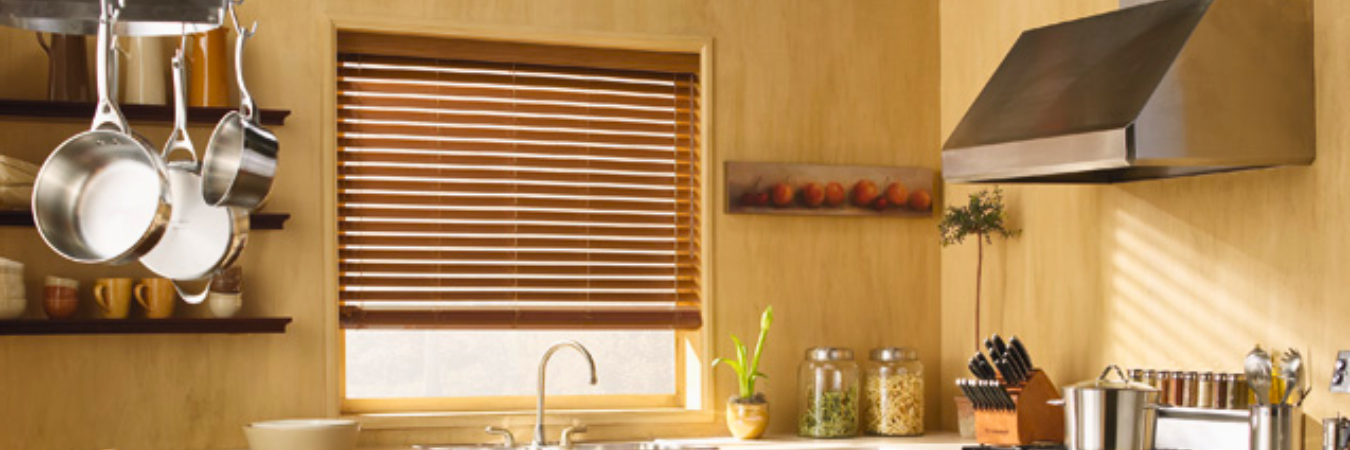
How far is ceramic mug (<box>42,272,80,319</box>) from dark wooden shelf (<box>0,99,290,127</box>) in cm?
40

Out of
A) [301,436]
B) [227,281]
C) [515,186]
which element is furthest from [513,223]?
[301,436]

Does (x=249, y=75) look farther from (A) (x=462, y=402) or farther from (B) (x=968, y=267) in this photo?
(B) (x=968, y=267)

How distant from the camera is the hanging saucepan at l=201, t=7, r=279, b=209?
2.30 m

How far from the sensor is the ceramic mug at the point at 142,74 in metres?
3.54

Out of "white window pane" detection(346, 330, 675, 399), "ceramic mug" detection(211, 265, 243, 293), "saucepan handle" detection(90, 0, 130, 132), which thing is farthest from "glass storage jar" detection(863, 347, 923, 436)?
"saucepan handle" detection(90, 0, 130, 132)

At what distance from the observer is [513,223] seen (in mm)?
4004

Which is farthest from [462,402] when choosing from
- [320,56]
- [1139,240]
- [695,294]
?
[1139,240]

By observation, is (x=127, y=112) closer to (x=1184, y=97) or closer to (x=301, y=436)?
(x=301, y=436)

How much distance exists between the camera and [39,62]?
3.59m

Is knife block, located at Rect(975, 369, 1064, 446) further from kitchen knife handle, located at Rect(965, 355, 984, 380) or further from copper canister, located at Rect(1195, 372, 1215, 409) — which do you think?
copper canister, located at Rect(1195, 372, 1215, 409)

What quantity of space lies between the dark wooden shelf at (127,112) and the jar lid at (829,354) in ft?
5.03

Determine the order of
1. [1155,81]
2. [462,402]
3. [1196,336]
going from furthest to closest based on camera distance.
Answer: [462,402], [1196,336], [1155,81]

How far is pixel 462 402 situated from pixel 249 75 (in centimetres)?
105

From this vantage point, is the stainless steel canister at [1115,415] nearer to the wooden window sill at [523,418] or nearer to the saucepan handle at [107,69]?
the wooden window sill at [523,418]
